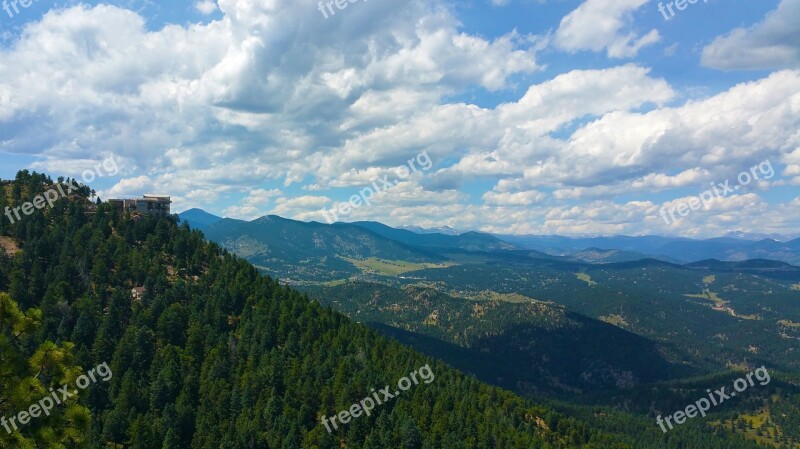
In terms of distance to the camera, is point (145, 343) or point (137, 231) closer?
point (145, 343)

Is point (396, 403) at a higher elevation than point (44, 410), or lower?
lower

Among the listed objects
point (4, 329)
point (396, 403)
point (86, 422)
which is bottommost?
point (396, 403)

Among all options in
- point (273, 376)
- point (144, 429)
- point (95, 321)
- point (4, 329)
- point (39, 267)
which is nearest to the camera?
point (4, 329)

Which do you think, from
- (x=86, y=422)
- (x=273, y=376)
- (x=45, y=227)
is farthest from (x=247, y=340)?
(x=86, y=422)

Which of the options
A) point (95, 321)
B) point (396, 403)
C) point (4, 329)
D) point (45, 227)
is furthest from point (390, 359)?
point (4, 329)

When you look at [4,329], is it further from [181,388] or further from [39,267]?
[39,267]

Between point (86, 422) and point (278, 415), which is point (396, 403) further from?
point (86, 422)

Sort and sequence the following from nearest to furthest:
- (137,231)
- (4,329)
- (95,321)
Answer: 1. (4,329)
2. (95,321)
3. (137,231)
